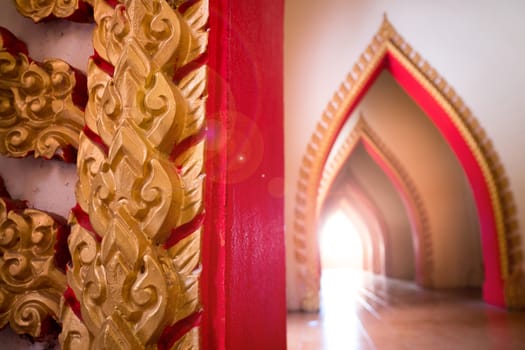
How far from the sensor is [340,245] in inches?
677

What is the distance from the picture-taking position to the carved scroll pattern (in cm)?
44

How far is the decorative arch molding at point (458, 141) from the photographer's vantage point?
13.0 feet

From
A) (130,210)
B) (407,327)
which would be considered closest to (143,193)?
(130,210)

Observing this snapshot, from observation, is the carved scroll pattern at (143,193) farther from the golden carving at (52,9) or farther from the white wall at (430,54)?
the white wall at (430,54)

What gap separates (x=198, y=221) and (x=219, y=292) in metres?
0.09

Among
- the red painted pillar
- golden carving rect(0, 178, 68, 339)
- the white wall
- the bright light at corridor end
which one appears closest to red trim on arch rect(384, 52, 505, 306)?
Answer: the white wall

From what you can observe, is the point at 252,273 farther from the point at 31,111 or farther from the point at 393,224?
the point at 393,224

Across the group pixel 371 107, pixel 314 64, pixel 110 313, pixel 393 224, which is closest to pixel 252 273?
pixel 110 313

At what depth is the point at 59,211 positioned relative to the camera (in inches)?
23.8

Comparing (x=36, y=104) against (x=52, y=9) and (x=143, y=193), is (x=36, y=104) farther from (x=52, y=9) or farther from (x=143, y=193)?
(x=143, y=193)

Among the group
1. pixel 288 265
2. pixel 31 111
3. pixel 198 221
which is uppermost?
pixel 31 111

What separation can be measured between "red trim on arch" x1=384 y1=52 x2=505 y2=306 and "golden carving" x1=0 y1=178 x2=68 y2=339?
418 centimetres

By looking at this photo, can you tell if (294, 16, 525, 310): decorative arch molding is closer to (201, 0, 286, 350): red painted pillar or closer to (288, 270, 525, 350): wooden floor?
(288, 270, 525, 350): wooden floor

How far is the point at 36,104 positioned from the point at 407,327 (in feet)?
10.3
